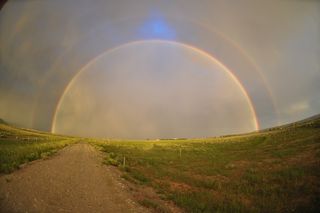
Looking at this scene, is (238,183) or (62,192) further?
(238,183)

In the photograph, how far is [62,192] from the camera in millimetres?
15797

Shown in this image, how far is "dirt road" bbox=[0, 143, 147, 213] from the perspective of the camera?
13.5 meters

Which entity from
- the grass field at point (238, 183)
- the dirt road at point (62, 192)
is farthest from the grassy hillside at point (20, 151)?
the dirt road at point (62, 192)

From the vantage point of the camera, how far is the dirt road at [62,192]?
1349 cm

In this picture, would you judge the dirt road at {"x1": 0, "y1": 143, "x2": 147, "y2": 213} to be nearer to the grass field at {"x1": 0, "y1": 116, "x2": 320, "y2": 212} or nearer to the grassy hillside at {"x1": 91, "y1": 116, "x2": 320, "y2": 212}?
the grass field at {"x1": 0, "y1": 116, "x2": 320, "y2": 212}

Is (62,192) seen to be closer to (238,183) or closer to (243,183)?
(238,183)

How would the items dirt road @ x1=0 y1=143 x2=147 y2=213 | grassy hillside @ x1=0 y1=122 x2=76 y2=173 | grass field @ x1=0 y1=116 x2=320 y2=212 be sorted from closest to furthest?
1. dirt road @ x1=0 y1=143 x2=147 y2=213
2. grass field @ x1=0 y1=116 x2=320 y2=212
3. grassy hillside @ x1=0 y1=122 x2=76 y2=173

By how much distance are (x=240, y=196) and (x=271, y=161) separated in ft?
46.4

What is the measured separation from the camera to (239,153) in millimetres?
42625

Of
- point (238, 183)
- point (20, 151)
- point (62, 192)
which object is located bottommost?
point (62, 192)

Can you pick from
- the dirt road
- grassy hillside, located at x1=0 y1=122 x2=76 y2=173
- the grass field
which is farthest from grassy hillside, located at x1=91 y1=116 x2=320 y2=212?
grassy hillside, located at x1=0 y1=122 x2=76 y2=173

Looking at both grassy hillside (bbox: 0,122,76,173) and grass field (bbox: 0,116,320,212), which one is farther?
grassy hillside (bbox: 0,122,76,173)

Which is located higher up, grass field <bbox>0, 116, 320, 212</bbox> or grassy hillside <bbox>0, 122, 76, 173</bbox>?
grassy hillside <bbox>0, 122, 76, 173</bbox>

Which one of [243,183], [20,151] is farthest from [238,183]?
[20,151]
